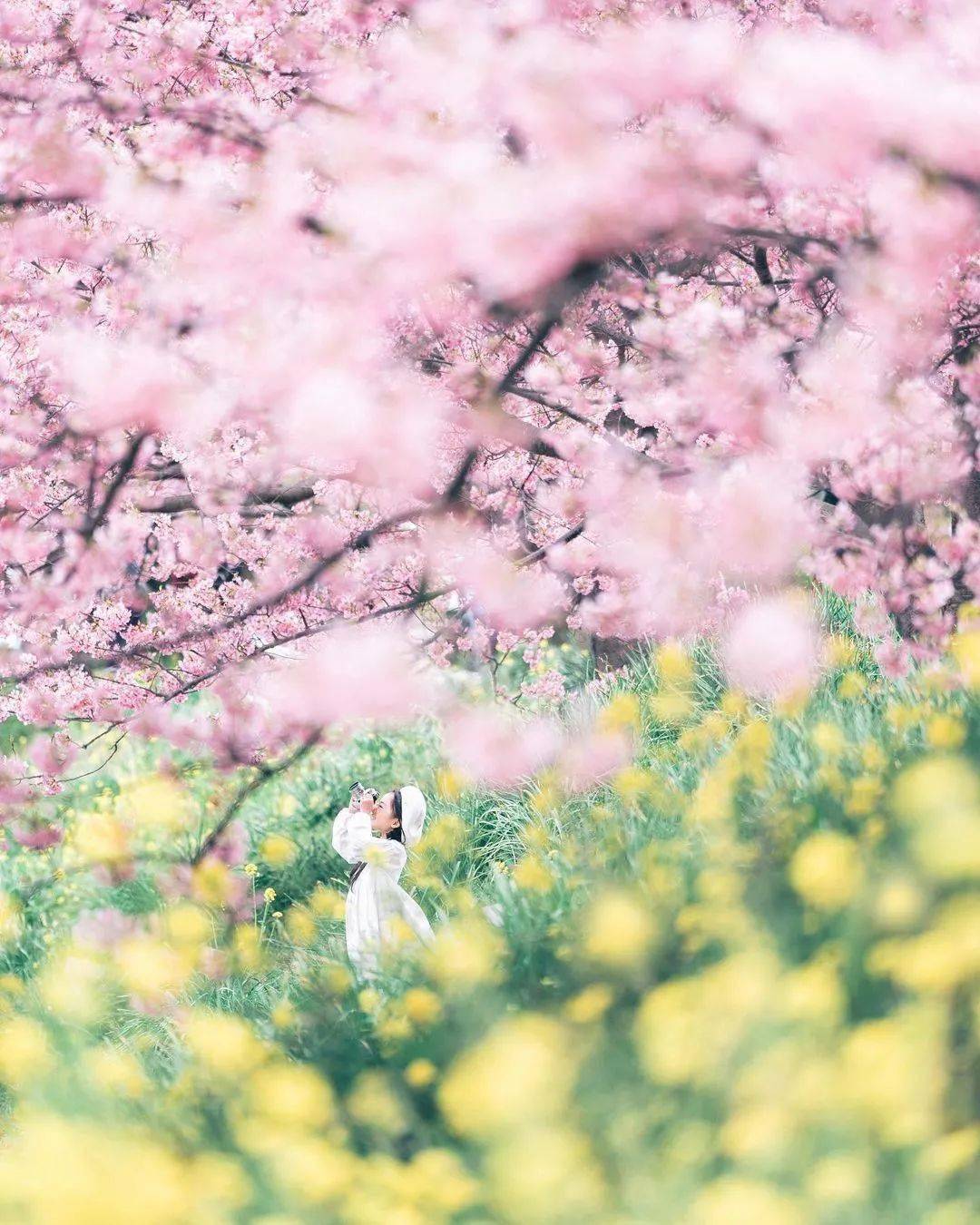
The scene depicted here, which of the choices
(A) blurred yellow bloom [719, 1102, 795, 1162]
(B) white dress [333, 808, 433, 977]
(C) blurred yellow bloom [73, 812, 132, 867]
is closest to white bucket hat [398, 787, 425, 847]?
(B) white dress [333, 808, 433, 977]

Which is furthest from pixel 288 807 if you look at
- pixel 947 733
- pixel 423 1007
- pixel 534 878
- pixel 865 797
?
pixel 947 733

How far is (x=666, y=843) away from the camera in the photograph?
3582 mm

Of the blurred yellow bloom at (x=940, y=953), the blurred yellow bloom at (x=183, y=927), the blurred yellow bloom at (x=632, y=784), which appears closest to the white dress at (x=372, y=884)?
the blurred yellow bloom at (x=183, y=927)

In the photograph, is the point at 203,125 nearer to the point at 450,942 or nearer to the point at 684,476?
the point at 684,476

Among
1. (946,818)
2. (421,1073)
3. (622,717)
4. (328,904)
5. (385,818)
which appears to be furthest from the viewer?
(328,904)

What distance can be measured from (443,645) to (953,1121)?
418cm

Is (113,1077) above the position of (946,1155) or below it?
below

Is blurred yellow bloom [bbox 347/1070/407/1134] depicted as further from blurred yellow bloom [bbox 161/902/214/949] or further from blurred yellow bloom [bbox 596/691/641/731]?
blurred yellow bloom [bbox 596/691/641/731]

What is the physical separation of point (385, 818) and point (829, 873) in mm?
3360

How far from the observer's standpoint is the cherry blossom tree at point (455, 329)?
239 cm

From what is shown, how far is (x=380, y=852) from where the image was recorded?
184 inches

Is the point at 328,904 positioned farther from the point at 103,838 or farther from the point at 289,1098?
the point at 289,1098

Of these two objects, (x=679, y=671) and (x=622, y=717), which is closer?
(x=622, y=717)

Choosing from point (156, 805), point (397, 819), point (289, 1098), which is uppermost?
point (289, 1098)
